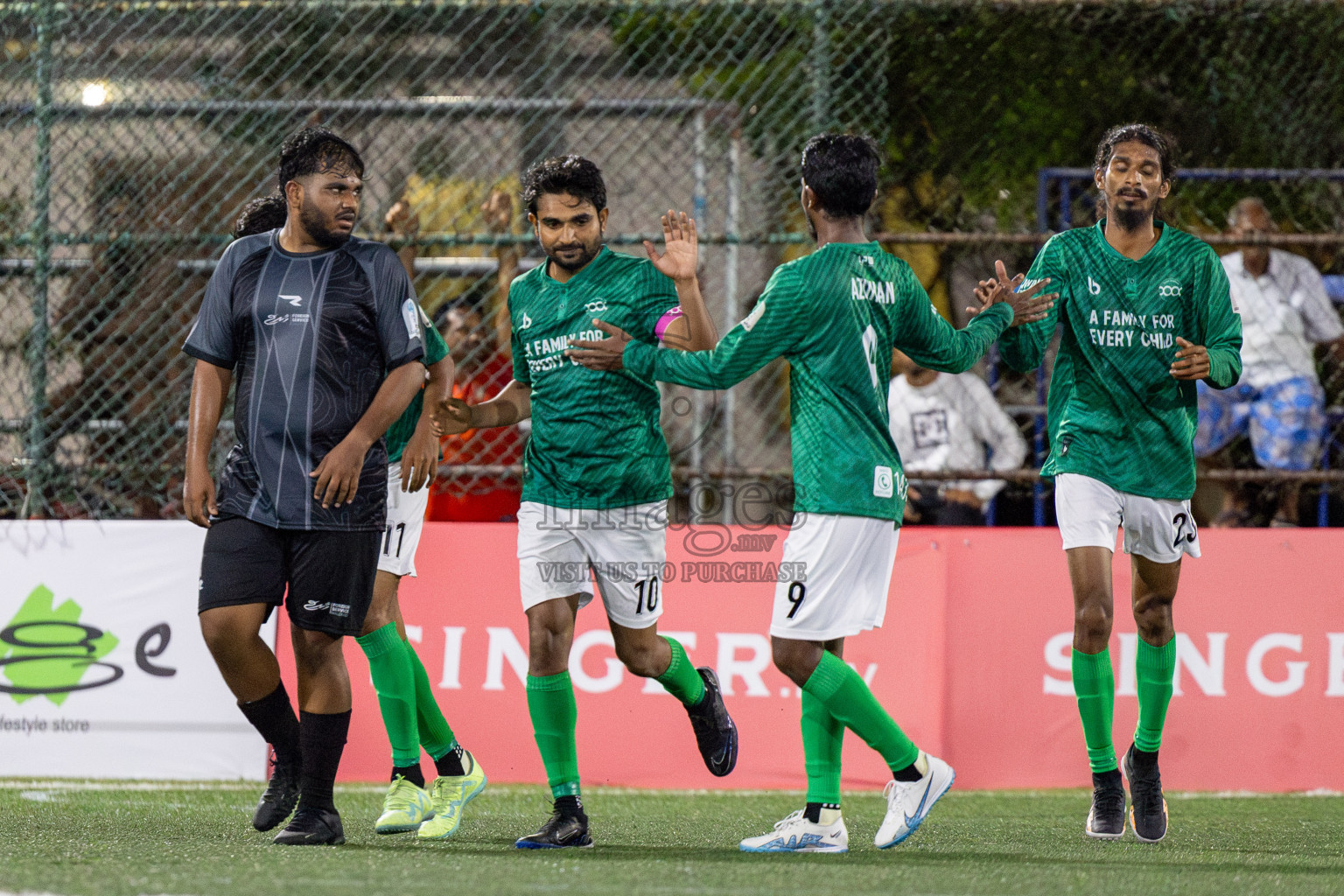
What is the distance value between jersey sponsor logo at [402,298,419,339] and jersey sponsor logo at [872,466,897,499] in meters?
1.40

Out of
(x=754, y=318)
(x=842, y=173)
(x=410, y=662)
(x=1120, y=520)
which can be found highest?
(x=842, y=173)

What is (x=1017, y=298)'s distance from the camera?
4.73 meters

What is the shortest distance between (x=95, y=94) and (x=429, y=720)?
3764 mm

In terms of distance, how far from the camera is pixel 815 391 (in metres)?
4.28

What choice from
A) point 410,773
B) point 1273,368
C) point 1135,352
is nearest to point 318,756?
point 410,773

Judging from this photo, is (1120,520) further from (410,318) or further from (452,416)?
(410,318)

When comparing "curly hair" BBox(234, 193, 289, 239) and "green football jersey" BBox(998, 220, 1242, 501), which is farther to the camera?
"curly hair" BBox(234, 193, 289, 239)

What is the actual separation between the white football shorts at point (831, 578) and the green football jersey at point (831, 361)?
0.16ft

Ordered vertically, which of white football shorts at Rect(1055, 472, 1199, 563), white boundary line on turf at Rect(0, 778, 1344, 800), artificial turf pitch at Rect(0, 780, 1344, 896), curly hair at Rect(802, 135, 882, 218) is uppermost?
curly hair at Rect(802, 135, 882, 218)

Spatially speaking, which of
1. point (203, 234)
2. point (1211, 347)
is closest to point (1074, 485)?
point (1211, 347)

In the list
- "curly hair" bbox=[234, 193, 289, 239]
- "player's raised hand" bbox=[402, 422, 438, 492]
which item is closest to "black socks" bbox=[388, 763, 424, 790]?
"player's raised hand" bbox=[402, 422, 438, 492]

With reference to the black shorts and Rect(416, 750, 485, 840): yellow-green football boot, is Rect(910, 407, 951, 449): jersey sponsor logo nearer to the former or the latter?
Rect(416, 750, 485, 840): yellow-green football boot

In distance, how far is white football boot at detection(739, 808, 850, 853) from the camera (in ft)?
14.0

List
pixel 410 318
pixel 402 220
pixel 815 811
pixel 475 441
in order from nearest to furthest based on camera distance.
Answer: pixel 815 811 < pixel 410 318 < pixel 402 220 < pixel 475 441
